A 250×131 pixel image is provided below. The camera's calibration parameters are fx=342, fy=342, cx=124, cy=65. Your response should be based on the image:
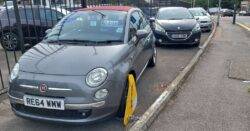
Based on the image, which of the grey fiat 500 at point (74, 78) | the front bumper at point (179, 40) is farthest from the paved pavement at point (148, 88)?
the grey fiat 500 at point (74, 78)

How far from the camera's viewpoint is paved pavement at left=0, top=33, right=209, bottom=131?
486 centimetres

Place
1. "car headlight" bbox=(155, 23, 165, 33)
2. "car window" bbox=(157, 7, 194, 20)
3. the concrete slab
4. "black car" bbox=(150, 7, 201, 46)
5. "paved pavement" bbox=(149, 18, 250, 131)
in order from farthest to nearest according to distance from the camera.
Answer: "car window" bbox=(157, 7, 194, 20) < "car headlight" bbox=(155, 23, 165, 33) < "black car" bbox=(150, 7, 201, 46) < the concrete slab < "paved pavement" bbox=(149, 18, 250, 131)

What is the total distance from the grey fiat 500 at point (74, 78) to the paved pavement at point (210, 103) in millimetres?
889

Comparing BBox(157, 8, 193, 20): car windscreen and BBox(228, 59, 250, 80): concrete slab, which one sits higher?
BBox(157, 8, 193, 20): car windscreen

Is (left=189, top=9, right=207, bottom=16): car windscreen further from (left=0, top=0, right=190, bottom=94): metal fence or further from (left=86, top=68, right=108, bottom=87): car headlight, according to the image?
(left=86, top=68, right=108, bottom=87): car headlight

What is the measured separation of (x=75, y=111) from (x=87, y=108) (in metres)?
0.17

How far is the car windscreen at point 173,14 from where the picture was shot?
1274cm

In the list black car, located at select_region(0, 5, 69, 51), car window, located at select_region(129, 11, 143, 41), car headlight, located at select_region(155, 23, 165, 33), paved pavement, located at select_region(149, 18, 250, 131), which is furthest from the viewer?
car headlight, located at select_region(155, 23, 165, 33)

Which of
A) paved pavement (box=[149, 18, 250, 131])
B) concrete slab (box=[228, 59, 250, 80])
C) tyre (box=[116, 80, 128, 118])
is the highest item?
tyre (box=[116, 80, 128, 118])

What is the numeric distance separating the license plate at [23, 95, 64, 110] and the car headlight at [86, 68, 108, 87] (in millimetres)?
431

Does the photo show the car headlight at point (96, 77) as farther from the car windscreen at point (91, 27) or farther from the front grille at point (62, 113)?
the car windscreen at point (91, 27)

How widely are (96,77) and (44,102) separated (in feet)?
2.40

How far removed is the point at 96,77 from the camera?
4.46m

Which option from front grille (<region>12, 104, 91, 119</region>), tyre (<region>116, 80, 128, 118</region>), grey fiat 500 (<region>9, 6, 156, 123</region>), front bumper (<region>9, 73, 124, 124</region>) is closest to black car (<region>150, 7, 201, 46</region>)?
grey fiat 500 (<region>9, 6, 156, 123</region>)
